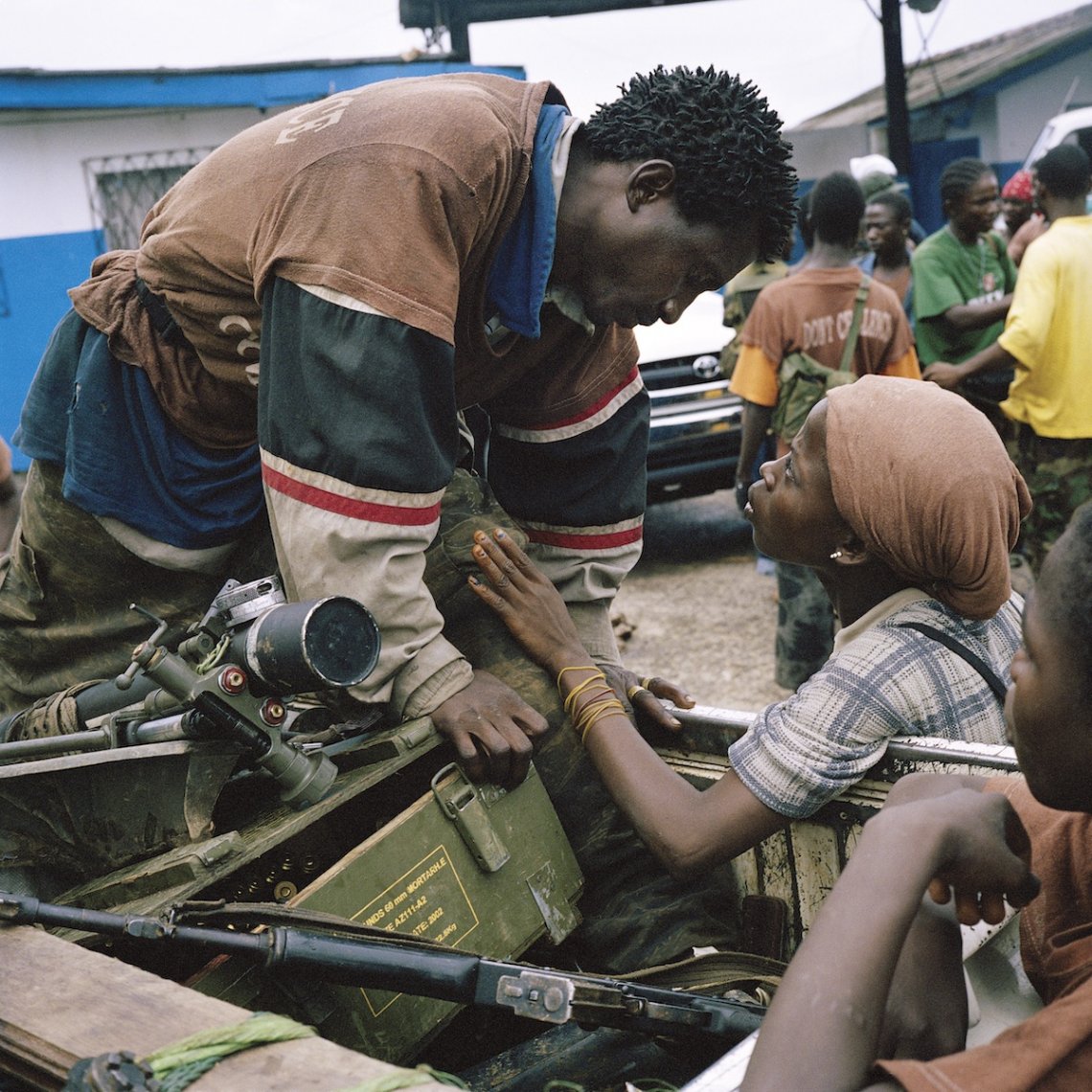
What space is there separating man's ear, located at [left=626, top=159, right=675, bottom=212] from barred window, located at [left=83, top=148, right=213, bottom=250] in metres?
9.62

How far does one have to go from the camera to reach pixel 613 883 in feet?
7.85

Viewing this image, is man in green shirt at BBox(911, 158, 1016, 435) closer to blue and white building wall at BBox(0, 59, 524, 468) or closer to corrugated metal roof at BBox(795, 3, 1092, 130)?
blue and white building wall at BBox(0, 59, 524, 468)

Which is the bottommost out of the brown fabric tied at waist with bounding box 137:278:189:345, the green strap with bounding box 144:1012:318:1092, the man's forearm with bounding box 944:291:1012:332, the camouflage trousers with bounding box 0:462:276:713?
the green strap with bounding box 144:1012:318:1092

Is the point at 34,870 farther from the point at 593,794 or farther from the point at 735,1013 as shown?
the point at 735,1013

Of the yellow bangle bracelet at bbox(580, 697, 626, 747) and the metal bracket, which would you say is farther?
the yellow bangle bracelet at bbox(580, 697, 626, 747)

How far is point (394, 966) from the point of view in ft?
5.48

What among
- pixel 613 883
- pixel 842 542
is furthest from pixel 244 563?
pixel 842 542

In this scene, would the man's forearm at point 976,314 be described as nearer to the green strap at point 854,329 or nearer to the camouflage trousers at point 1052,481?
the camouflage trousers at point 1052,481

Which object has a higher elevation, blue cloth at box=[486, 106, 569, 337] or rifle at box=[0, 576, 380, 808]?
blue cloth at box=[486, 106, 569, 337]

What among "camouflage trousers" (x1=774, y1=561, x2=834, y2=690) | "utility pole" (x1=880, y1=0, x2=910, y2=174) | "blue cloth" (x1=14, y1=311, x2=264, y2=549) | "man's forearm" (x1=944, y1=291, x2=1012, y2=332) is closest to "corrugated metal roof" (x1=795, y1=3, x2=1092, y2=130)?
"utility pole" (x1=880, y1=0, x2=910, y2=174)

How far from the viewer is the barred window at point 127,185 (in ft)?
35.8

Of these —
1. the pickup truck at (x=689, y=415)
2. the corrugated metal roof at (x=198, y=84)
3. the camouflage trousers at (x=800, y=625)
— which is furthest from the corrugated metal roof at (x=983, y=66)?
the camouflage trousers at (x=800, y=625)

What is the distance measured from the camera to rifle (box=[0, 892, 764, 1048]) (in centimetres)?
164

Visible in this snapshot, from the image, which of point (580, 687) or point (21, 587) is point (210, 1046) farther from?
point (21, 587)
